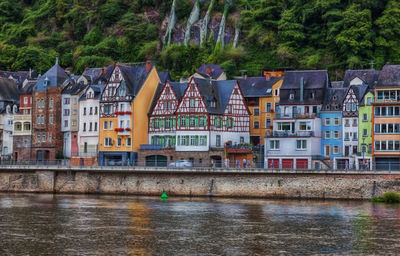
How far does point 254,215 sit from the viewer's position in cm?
5053

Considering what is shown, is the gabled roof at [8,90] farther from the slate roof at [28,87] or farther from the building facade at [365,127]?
the building facade at [365,127]

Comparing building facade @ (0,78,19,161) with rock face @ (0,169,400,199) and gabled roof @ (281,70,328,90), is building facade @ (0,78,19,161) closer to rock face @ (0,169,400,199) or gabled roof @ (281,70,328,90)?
rock face @ (0,169,400,199)

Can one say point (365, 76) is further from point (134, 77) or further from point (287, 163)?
point (134, 77)

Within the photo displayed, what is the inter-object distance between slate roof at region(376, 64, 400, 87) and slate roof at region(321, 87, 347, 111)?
178 inches

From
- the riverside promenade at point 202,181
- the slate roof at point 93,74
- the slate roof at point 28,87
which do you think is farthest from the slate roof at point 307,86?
the slate roof at point 28,87

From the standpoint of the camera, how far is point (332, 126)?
7344 cm

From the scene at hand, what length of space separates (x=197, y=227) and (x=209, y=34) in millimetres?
63168

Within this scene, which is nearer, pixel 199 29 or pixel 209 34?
pixel 209 34

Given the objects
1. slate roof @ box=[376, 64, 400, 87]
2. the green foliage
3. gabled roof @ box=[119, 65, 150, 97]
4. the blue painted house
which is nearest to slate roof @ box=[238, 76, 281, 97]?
the blue painted house

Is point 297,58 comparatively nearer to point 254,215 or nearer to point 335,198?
point 335,198

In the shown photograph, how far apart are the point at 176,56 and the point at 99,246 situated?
217 ft

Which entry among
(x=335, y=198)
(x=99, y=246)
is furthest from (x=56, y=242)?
(x=335, y=198)

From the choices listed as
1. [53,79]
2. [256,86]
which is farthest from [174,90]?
[53,79]

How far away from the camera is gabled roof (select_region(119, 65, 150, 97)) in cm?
8031
